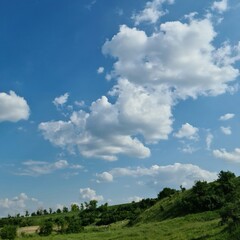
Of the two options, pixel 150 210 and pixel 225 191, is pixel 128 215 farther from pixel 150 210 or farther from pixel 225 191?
pixel 225 191

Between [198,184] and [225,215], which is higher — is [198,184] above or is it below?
above

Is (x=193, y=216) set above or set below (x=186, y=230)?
above

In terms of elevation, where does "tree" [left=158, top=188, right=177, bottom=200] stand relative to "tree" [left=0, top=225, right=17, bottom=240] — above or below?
above

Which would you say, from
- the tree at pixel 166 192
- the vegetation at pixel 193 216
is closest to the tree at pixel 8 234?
the vegetation at pixel 193 216

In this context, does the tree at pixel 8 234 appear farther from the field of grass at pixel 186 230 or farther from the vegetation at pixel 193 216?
the field of grass at pixel 186 230

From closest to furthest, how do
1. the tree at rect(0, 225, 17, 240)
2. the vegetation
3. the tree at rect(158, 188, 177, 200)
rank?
the vegetation
the tree at rect(0, 225, 17, 240)
the tree at rect(158, 188, 177, 200)

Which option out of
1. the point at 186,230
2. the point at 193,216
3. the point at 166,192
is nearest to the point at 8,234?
the point at 166,192

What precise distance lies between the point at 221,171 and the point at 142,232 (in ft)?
67.9

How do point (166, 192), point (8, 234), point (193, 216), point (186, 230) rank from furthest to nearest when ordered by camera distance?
1. point (166, 192)
2. point (8, 234)
3. point (193, 216)
4. point (186, 230)

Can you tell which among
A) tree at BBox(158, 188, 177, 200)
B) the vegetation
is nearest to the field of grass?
the vegetation

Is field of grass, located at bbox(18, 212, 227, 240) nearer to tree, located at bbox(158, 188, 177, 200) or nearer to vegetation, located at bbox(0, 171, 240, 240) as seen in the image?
vegetation, located at bbox(0, 171, 240, 240)

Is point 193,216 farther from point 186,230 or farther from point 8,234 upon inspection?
point 8,234

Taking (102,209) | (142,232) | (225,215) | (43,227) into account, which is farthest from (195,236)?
(102,209)

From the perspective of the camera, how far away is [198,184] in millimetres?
78250
